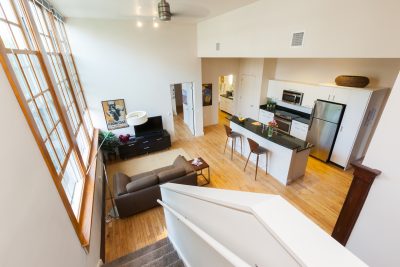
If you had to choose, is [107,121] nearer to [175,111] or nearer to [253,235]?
[175,111]

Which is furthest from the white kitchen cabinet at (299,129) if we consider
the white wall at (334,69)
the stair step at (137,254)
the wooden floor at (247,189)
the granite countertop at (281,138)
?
the stair step at (137,254)

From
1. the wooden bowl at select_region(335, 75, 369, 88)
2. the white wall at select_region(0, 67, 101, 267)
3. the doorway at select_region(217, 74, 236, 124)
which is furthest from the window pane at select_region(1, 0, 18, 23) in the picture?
the doorway at select_region(217, 74, 236, 124)

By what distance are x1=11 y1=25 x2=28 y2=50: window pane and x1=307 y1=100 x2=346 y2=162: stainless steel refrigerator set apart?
607 centimetres

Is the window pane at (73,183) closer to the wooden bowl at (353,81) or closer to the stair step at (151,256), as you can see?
the stair step at (151,256)

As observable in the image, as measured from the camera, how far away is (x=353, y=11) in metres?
2.42

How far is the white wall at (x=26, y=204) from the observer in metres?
1.02

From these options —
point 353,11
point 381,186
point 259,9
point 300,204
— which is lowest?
point 300,204

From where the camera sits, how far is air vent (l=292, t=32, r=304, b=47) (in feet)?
9.96

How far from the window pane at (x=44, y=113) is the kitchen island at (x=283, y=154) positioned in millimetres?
4213

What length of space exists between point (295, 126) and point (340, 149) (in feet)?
4.36

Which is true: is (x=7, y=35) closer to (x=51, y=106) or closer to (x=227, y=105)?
(x=51, y=106)

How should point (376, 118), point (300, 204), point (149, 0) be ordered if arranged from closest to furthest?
point (149, 0) → point (300, 204) → point (376, 118)

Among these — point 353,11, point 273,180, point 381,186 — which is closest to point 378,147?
point 381,186

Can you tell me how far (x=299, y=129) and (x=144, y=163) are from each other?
195 inches
